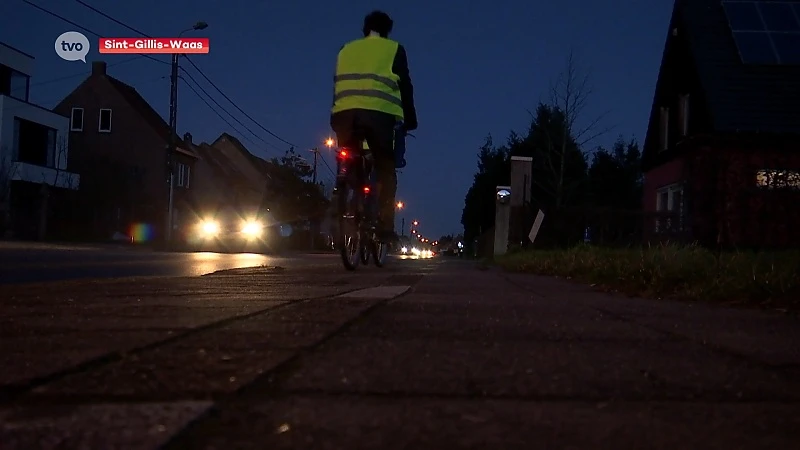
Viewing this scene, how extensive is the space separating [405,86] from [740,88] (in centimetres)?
1284

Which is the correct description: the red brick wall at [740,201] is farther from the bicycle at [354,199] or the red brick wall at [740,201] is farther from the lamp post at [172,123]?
the lamp post at [172,123]

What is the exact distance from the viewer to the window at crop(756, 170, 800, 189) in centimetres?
1004

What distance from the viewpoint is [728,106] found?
17.5 metres

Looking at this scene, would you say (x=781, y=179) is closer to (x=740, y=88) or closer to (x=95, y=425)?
(x=740, y=88)

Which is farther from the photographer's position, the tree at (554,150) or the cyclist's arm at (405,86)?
the tree at (554,150)

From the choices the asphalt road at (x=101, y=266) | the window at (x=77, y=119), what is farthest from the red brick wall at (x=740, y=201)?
the window at (x=77, y=119)

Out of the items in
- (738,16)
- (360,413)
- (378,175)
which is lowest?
Answer: (360,413)

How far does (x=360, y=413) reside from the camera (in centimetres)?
145

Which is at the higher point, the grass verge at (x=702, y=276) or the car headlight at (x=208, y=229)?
the car headlight at (x=208, y=229)

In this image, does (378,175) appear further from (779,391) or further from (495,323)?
(779,391)

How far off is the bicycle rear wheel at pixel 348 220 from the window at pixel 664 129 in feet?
54.7

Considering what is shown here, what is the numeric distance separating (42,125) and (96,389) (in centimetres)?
4317

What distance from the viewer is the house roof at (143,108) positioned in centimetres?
5044

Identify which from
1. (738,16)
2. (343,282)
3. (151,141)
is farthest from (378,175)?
(151,141)
